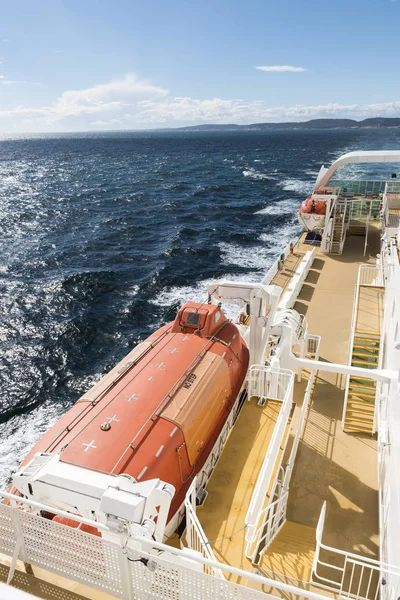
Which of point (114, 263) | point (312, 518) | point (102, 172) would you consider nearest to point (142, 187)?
point (102, 172)

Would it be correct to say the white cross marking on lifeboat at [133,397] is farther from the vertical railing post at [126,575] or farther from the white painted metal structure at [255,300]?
the white painted metal structure at [255,300]

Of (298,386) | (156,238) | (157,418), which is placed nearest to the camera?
(157,418)

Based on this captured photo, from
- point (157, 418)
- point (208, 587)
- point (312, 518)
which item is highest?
point (208, 587)

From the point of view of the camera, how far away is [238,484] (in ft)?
32.5

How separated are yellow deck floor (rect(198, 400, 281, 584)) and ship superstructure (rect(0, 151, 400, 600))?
3 centimetres

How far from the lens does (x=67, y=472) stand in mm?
7480

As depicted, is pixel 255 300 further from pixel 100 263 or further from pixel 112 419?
pixel 100 263

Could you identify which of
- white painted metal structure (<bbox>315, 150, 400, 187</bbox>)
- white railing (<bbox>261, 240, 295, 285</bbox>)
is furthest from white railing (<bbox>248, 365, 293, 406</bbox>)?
white painted metal structure (<bbox>315, 150, 400, 187</bbox>)

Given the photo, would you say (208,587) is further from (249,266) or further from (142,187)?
(142,187)

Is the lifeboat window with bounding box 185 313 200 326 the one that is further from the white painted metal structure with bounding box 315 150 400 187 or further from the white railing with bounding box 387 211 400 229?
the white painted metal structure with bounding box 315 150 400 187

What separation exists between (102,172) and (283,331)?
93717 millimetres

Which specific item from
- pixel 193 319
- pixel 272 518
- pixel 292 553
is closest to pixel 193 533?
pixel 272 518

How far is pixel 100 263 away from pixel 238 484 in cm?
3008

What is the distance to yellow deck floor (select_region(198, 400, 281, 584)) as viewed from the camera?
8.58m
